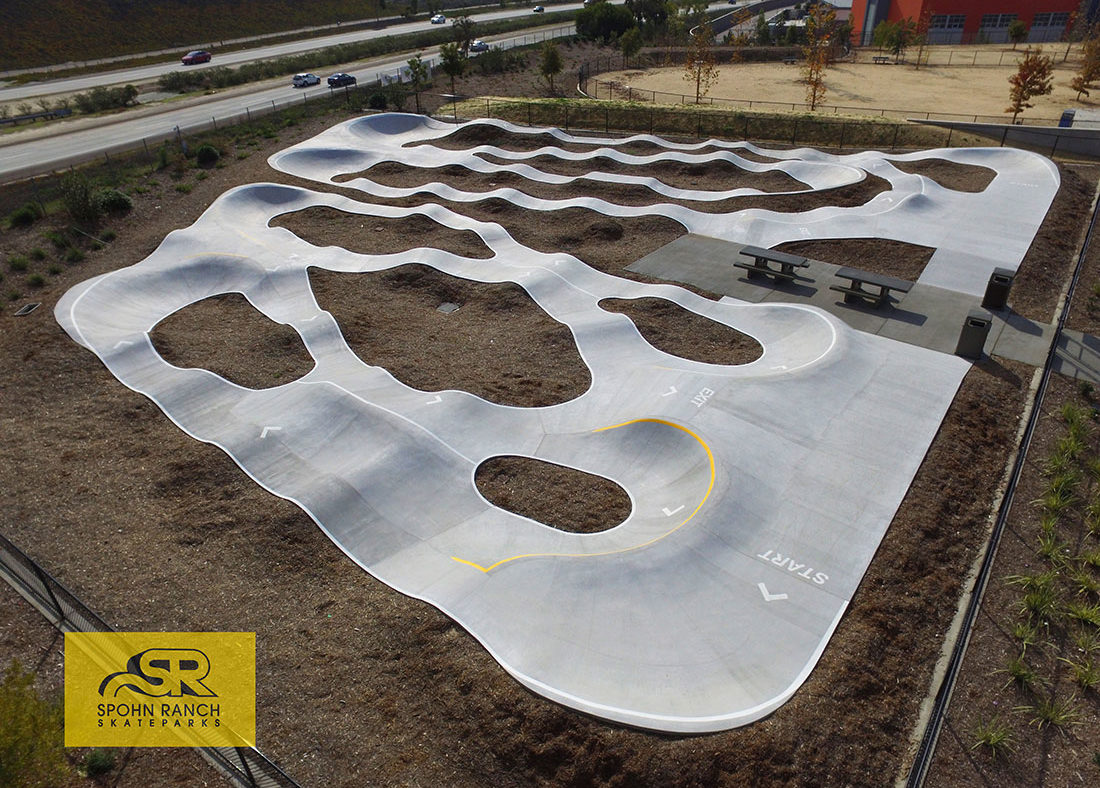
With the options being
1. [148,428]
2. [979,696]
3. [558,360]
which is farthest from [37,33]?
[979,696]

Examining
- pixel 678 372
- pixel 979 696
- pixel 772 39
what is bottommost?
pixel 979 696

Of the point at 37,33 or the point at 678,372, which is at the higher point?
the point at 37,33

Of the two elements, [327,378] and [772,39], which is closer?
[327,378]

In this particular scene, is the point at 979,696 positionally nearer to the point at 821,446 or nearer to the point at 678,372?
the point at 821,446

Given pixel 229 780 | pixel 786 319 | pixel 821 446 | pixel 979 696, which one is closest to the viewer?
pixel 229 780

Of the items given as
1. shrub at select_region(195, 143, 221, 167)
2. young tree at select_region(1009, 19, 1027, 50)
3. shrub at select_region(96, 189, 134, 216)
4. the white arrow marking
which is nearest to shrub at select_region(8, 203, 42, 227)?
shrub at select_region(96, 189, 134, 216)

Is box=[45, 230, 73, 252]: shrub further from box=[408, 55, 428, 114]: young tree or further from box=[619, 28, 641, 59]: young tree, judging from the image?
box=[619, 28, 641, 59]: young tree

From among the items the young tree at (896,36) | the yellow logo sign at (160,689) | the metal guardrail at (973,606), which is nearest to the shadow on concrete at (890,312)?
the metal guardrail at (973,606)
